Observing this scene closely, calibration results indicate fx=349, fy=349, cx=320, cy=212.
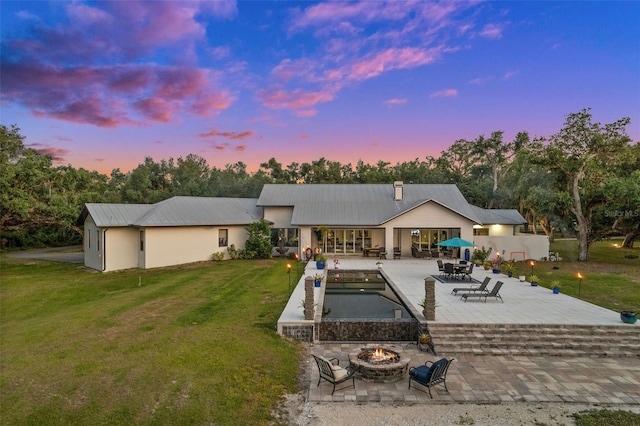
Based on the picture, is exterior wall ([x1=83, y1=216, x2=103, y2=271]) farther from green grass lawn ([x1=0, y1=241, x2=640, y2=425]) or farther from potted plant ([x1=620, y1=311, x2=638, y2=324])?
potted plant ([x1=620, y1=311, x2=638, y2=324])

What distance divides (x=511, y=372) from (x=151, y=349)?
27.8ft

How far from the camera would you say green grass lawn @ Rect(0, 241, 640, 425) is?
6.12m

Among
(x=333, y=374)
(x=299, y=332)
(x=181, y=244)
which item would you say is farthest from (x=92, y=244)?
(x=333, y=374)

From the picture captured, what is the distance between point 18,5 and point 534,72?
Result: 23.9 metres

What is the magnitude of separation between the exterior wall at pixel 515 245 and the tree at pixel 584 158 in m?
3.31

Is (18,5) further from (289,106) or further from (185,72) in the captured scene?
(289,106)

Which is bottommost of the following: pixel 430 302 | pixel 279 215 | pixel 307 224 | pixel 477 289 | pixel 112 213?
pixel 477 289

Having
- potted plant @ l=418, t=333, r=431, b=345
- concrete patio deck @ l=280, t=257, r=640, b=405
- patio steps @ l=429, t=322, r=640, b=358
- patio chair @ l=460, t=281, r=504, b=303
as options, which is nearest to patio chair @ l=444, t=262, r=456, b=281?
patio chair @ l=460, t=281, r=504, b=303

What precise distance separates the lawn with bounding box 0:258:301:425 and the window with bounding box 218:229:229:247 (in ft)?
29.2

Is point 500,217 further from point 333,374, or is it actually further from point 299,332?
point 333,374

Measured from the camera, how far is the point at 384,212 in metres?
25.2

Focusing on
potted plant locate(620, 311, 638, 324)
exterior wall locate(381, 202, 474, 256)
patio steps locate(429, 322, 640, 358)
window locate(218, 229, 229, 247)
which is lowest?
patio steps locate(429, 322, 640, 358)

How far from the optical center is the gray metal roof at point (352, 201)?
24.5 metres

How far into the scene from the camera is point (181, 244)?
22.4 m
